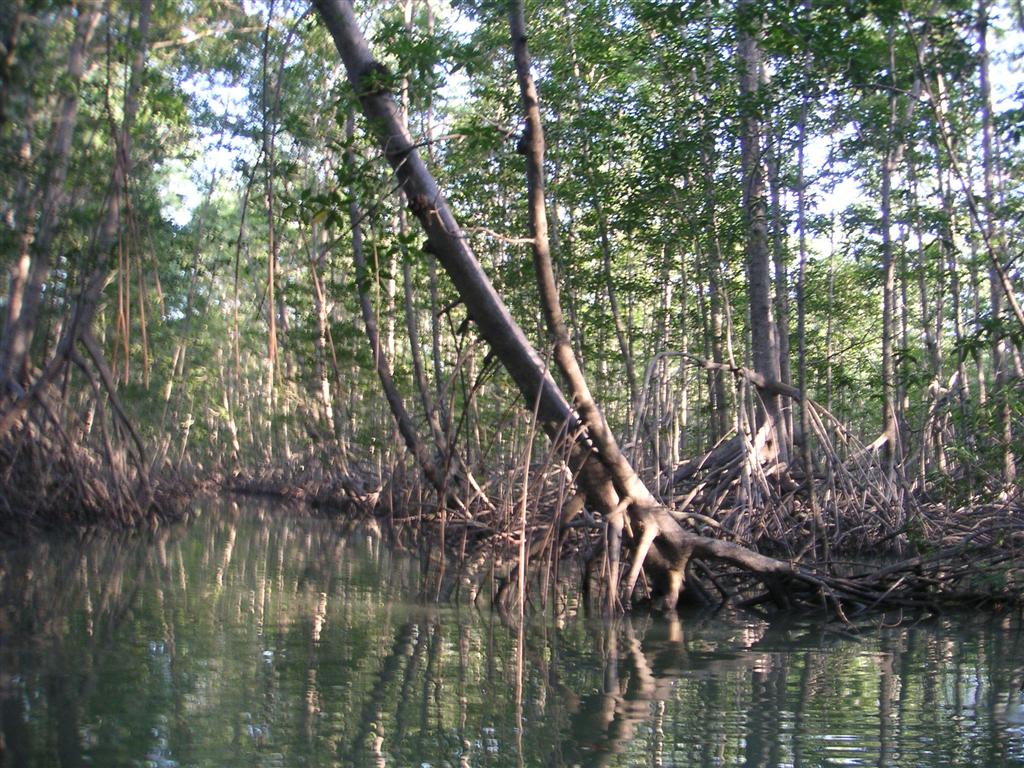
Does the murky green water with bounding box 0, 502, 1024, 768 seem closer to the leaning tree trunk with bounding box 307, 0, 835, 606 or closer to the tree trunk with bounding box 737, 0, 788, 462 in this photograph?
the leaning tree trunk with bounding box 307, 0, 835, 606

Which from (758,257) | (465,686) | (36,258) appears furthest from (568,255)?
(465,686)

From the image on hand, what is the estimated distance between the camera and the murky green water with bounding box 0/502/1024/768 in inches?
134

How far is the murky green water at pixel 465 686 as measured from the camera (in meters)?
3.41

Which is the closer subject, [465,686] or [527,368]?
[465,686]

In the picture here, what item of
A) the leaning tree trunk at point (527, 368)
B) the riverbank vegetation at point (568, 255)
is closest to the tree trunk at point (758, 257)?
the riverbank vegetation at point (568, 255)

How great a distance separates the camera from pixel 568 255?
39.5 ft

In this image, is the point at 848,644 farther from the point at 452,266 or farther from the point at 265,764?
the point at 265,764

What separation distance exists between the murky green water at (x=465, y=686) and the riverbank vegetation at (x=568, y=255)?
22.1 inches

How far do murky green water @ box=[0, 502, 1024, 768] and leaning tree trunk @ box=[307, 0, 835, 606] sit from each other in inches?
15.3

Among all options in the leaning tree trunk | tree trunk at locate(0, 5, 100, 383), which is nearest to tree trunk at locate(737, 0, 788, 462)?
the leaning tree trunk

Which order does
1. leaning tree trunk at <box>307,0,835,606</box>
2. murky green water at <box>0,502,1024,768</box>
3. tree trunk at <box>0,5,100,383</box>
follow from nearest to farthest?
murky green water at <box>0,502,1024,768</box> < leaning tree trunk at <box>307,0,835,606</box> < tree trunk at <box>0,5,100,383</box>

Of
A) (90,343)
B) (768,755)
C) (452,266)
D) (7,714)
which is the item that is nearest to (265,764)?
(7,714)

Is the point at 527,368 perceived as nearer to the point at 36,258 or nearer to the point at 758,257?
the point at 758,257

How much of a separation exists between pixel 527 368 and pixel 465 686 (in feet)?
6.39
